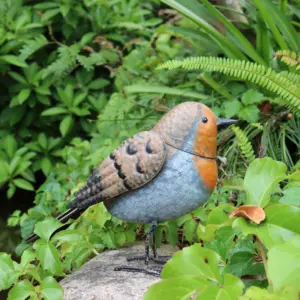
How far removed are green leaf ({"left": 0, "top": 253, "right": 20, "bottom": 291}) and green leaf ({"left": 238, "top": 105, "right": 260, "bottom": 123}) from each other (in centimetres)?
143

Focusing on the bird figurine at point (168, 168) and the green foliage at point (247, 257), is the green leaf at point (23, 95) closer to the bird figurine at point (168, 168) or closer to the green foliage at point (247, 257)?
the bird figurine at point (168, 168)

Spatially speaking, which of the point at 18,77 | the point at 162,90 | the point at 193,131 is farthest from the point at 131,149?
the point at 18,77

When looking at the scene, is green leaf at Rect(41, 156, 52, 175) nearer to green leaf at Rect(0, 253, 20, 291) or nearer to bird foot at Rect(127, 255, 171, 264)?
bird foot at Rect(127, 255, 171, 264)

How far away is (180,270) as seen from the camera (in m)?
1.36

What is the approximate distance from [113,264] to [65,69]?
76.7 inches

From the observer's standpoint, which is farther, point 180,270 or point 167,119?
point 167,119

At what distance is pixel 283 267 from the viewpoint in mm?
1258

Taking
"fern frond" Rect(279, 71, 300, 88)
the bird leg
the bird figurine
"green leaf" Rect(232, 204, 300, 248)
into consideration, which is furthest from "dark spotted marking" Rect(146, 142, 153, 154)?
"fern frond" Rect(279, 71, 300, 88)

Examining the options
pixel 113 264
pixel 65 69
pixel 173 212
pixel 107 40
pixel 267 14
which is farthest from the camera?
pixel 107 40

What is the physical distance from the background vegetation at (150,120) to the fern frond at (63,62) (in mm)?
10

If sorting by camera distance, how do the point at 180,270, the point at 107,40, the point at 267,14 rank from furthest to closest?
the point at 107,40 → the point at 267,14 → the point at 180,270

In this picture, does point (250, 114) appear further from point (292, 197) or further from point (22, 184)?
point (22, 184)

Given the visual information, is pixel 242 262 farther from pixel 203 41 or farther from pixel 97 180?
pixel 203 41

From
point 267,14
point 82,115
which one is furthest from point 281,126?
point 82,115
